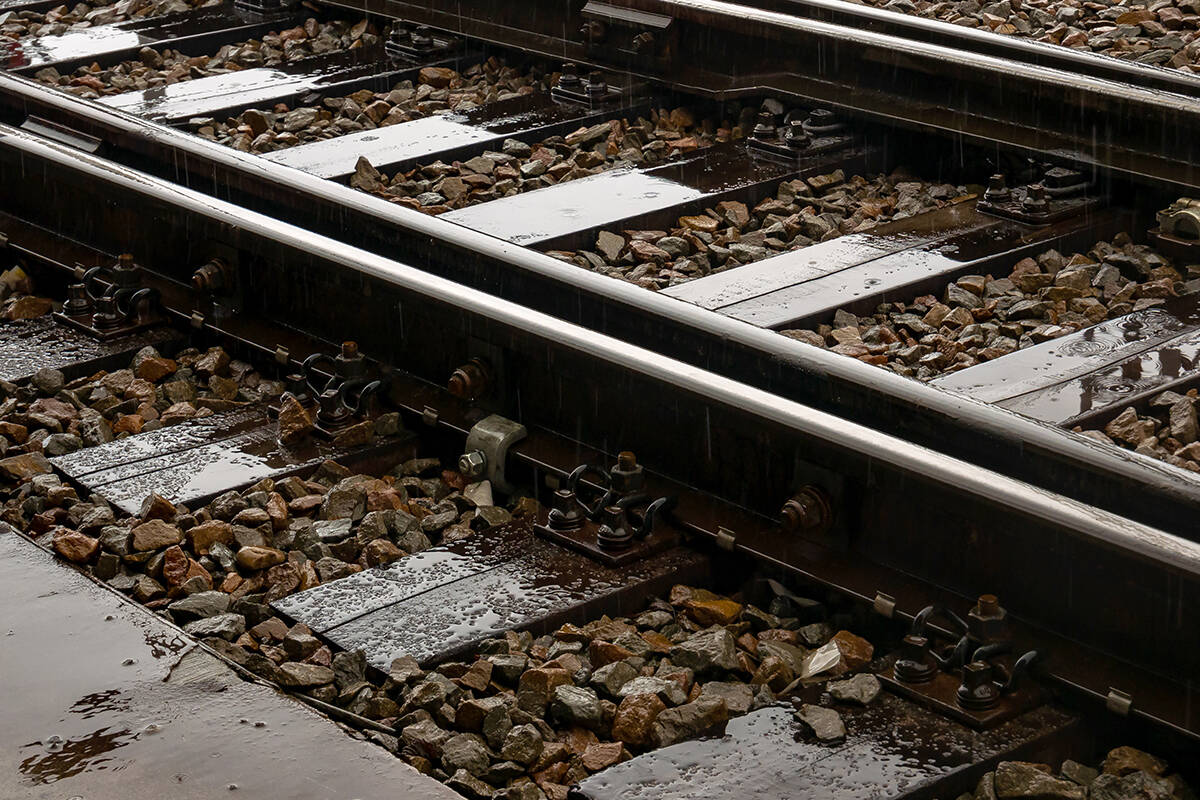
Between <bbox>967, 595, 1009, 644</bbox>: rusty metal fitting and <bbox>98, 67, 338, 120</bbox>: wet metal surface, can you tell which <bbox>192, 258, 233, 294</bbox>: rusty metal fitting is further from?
<bbox>967, 595, 1009, 644</bbox>: rusty metal fitting

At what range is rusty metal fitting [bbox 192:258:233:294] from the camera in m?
5.28

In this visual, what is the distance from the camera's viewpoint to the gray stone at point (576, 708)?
10.8 ft

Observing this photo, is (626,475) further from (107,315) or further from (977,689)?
(107,315)

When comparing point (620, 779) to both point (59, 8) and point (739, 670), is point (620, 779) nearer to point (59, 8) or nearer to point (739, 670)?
point (739, 670)

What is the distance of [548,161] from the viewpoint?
6.52 metres

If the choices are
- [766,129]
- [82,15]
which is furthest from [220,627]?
[82,15]

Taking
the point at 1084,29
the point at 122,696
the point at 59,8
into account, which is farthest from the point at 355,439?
the point at 59,8

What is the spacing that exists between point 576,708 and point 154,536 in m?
1.19

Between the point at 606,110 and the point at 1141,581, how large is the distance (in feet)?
14.1

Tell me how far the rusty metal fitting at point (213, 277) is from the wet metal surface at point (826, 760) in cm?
262

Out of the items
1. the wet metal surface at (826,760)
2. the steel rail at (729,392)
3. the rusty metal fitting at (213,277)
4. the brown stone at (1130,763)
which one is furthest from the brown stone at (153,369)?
the brown stone at (1130,763)

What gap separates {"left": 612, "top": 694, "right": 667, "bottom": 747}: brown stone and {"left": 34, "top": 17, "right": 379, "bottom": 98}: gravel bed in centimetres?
544

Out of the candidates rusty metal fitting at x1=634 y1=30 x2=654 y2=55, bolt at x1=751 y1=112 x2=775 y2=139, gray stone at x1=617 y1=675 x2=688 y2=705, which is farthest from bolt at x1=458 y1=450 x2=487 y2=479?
rusty metal fitting at x1=634 y1=30 x2=654 y2=55

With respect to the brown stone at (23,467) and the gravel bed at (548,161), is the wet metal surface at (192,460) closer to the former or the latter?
the brown stone at (23,467)
